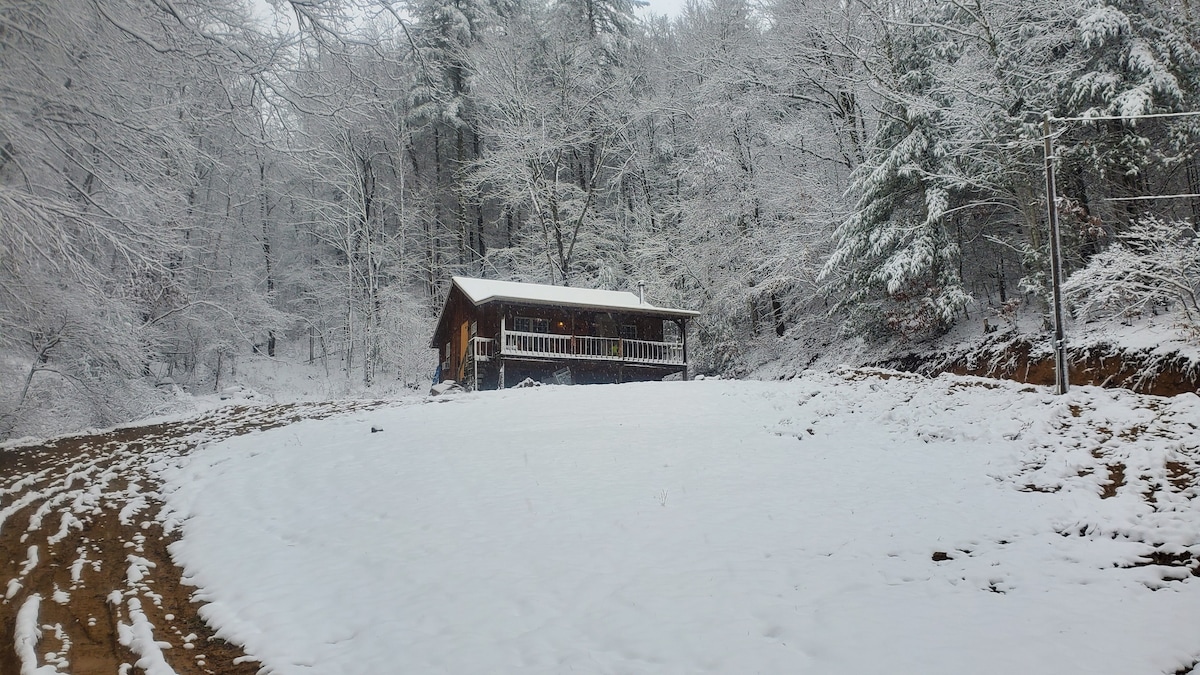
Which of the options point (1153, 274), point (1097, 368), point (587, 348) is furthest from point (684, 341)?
point (1153, 274)

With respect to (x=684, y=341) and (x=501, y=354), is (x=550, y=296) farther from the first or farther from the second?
(x=684, y=341)

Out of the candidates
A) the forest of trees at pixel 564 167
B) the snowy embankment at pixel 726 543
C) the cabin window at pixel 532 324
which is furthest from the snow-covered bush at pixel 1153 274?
the cabin window at pixel 532 324

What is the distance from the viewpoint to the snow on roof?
2328 cm

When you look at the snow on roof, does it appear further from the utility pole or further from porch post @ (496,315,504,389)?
the utility pole

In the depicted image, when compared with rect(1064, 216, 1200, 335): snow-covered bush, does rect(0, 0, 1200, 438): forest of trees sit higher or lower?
higher

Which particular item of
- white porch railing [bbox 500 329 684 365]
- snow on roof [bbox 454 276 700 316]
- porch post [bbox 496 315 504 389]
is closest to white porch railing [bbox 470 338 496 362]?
porch post [bbox 496 315 504 389]

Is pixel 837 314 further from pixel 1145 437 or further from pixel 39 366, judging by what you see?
pixel 39 366

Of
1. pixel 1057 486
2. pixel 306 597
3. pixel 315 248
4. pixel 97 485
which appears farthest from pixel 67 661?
pixel 315 248

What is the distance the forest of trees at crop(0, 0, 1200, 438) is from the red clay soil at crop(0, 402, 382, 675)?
2459 millimetres

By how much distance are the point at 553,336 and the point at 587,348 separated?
1.66 m

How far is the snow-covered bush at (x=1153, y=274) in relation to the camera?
13445 millimetres

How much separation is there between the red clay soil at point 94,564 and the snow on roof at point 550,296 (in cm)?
1167

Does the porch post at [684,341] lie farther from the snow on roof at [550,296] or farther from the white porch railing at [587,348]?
the snow on roof at [550,296]

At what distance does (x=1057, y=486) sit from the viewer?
8.24 m
